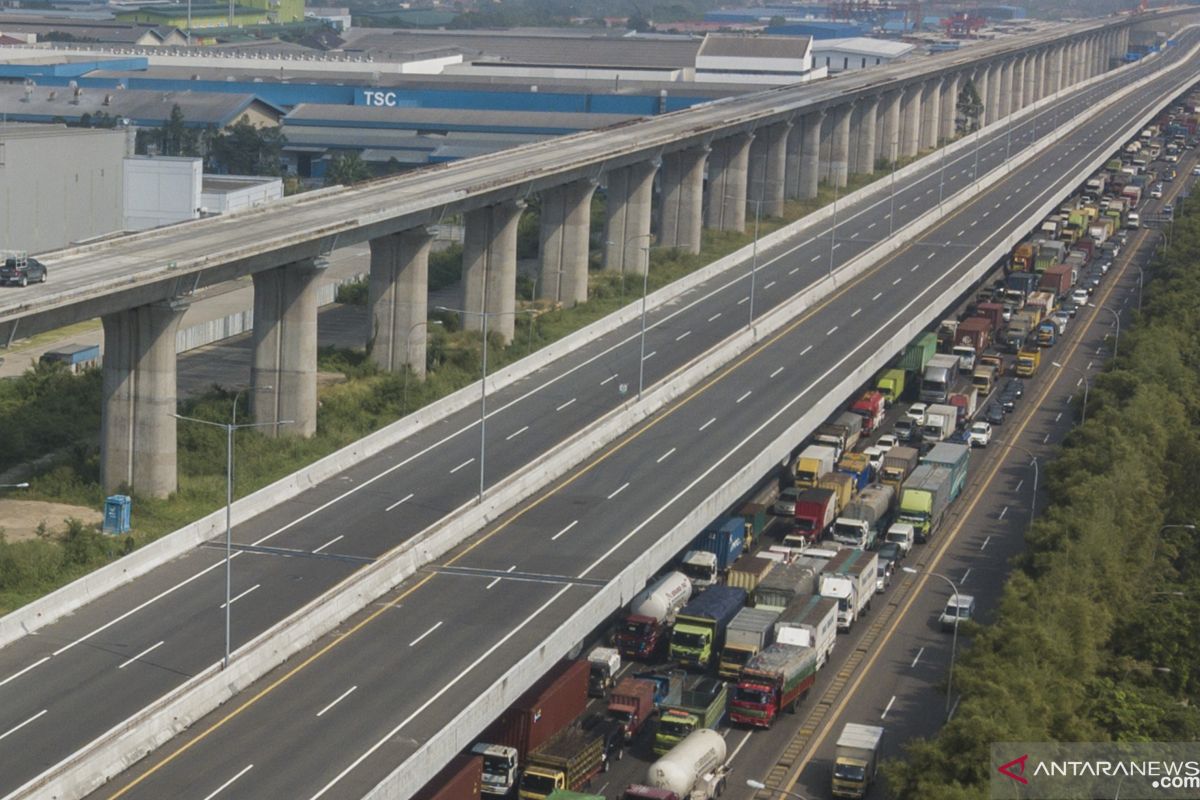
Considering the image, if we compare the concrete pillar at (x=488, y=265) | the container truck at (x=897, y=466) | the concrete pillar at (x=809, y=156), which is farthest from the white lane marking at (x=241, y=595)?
the concrete pillar at (x=809, y=156)

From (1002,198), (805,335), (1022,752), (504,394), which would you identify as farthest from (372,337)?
(1002,198)

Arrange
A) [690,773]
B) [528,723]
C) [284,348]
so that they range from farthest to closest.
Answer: [284,348] → [528,723] → [690,773]

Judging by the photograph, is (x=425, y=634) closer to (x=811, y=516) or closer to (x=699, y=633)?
(x=699, y=633)

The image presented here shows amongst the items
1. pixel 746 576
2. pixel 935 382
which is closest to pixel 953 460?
pixel 935 382

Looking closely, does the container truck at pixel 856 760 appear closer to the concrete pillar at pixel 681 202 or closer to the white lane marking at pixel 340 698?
the white lane marking at pixel 340 698

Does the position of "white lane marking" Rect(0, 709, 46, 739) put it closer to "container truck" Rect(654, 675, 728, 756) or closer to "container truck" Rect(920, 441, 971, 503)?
"container truck" Rect(654, 675, 728, 756)

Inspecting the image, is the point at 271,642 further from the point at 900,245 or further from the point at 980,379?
the point at 900,245

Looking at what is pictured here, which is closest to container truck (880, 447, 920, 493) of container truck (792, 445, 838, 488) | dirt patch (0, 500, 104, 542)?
container truck (792, 445, 838, 488)
